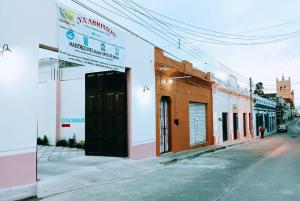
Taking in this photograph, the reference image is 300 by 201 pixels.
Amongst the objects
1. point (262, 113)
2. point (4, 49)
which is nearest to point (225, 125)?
point (262, 113)

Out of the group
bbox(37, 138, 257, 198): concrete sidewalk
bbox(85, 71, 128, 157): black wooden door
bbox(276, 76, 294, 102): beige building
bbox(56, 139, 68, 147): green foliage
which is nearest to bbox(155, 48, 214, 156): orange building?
bbox(85, 71, 128, 157): black wooden door

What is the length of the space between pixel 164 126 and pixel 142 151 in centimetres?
348

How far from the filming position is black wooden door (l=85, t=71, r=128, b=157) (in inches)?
572

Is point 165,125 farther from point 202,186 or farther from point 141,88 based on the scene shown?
point 202,186

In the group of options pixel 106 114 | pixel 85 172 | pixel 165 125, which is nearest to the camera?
pixel 85 172

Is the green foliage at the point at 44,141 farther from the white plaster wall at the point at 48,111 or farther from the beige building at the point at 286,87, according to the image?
the beige building at the point at 286,87

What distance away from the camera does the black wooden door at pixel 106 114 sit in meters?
14.5

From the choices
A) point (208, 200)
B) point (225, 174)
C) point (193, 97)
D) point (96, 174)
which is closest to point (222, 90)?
point (193, 97)

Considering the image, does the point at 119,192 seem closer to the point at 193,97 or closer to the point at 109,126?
the point at 109,126

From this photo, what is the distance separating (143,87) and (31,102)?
7.34 metres

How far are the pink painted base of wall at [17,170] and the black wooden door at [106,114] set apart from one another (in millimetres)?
5827

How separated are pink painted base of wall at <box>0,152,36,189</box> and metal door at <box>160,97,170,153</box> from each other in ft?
32.0

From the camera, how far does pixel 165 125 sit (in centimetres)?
1841

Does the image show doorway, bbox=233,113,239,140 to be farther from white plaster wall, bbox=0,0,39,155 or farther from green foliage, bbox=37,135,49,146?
white plaster wall, bbox=0,0,39,155
